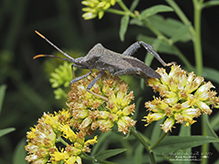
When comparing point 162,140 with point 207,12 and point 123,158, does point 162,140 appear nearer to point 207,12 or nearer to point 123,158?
point 123,158

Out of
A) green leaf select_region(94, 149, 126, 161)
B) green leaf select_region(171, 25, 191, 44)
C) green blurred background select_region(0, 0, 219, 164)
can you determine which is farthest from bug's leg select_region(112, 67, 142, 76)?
green blurred background select_region(0, 0, 219, 164)

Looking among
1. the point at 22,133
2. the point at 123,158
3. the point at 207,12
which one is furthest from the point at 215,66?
the point at 22,133

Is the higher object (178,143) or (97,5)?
(97,5)

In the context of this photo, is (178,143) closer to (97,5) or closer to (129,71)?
(129,71)

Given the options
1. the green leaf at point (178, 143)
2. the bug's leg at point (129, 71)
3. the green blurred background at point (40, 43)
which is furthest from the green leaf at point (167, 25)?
the green leaf at point (178, 143)

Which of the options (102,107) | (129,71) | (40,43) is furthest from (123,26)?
(40,43)

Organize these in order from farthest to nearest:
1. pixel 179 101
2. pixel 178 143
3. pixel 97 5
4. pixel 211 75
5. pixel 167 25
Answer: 1. pixel 167 25
2. pixel 211 75
3. pixel 97 5
4. pixel 179 101
5. pixel 178 143

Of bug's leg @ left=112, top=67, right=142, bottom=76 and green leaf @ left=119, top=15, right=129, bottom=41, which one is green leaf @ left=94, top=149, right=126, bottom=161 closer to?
bug's leg @ left=112, top=67, right=142, bottom=76
